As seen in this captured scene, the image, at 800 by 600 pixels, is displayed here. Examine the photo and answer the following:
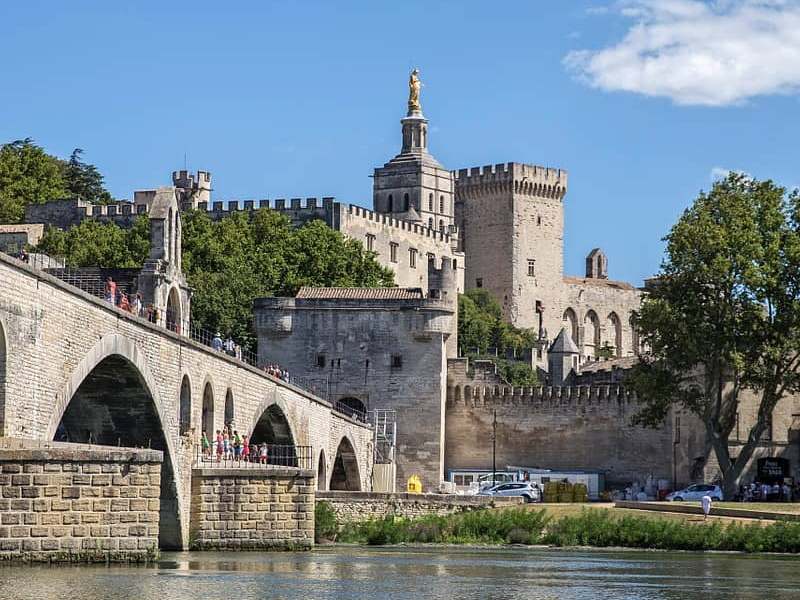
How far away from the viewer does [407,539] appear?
53969mm

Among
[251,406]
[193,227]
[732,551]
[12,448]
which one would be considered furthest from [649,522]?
[193,227]

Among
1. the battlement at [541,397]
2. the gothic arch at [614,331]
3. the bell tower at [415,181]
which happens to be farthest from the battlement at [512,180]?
the battlement at [541,397]

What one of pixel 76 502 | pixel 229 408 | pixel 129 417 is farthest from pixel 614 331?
pixel 76 502

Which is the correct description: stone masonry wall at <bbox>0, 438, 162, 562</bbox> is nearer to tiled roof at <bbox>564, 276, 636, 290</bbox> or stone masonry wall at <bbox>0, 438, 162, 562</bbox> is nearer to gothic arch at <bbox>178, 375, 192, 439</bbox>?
gothic arch at <bbox>178, 375, 192, 439</bbox>

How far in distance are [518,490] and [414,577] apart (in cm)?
3293

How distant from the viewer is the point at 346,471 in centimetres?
7419

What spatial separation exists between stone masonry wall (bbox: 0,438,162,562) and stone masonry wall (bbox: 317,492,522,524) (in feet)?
83.0

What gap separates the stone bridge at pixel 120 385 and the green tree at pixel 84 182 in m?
62.0

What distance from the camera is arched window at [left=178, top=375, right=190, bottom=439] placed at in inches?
1768

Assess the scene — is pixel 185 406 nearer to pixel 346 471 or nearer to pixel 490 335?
pixel 346 471

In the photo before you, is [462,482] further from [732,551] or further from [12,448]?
[12,448]

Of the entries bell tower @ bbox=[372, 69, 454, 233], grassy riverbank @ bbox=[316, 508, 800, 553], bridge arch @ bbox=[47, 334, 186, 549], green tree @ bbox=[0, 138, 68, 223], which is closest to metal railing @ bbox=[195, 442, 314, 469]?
bridge arch @ bbox=[47, 334, 186, 549]

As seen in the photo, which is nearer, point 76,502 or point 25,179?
point 76,502

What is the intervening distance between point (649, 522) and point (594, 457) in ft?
104
